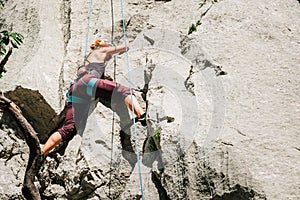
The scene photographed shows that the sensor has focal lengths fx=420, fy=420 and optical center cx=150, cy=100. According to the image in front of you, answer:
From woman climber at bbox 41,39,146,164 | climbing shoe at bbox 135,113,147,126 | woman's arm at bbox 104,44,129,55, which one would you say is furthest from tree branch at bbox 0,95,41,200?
woman's arm at bbox 104,44,129,55

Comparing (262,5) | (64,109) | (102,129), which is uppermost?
(262,5)

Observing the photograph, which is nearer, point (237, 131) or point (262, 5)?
point (237, 131)

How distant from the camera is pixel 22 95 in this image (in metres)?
6.38

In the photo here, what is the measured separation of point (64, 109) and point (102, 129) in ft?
2.76

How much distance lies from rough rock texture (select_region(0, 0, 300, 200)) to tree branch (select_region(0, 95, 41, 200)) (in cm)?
63

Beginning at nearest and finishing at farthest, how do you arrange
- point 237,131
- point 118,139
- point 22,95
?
point 237,131
point 118,139
point 22,95

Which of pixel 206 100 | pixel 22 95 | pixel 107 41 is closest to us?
pixel 206 100

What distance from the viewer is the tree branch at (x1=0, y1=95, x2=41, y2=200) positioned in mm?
5004

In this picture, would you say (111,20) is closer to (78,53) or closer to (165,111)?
(78,53)

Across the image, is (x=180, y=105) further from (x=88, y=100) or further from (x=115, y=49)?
(x=115, y=49)

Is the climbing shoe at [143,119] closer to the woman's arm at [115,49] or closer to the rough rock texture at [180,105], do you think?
the rough rock texture at [180,105]

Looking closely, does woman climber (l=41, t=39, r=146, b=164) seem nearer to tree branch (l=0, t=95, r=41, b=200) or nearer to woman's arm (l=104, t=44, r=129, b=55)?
woman's arm (l=104, t=44, r=129, b=55)

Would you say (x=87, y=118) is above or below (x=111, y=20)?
below

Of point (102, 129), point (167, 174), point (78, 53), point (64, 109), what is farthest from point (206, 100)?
point (78, 53)
